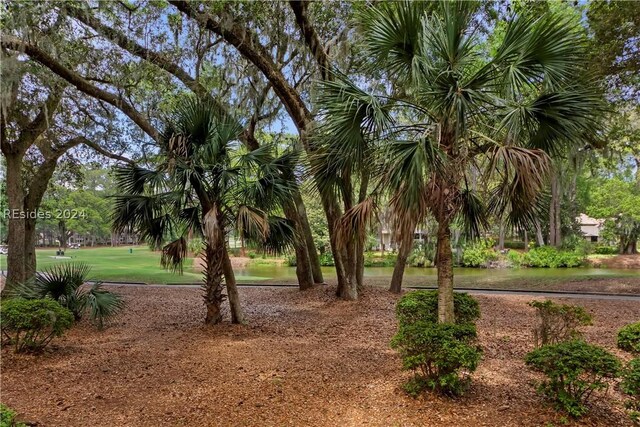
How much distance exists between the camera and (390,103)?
14.7ft

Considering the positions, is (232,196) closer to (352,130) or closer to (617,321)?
(352,130)

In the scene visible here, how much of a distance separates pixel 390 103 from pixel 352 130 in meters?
0.60

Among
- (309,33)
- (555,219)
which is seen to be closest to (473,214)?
(309,33)

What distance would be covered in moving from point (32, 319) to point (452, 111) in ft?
17.0

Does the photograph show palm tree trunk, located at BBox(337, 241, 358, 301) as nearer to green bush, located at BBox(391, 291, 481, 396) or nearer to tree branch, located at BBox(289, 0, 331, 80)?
tree branch, located at BBox(289, 0, 331, 80)

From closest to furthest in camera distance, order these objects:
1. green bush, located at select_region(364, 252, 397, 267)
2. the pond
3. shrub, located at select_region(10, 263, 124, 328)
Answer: shrub, located at select_region(10, 263, 124, 328) → the pond → green bush, located at select_region(364, 252, 397, 267)

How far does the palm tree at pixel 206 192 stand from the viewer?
19.0ft

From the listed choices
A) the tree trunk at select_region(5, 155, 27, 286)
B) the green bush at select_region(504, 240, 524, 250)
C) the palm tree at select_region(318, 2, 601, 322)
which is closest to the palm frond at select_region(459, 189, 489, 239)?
the palm tree at select_region(318, 2, 601, 322)

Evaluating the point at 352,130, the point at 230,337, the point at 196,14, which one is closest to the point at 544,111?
the point at 352,130

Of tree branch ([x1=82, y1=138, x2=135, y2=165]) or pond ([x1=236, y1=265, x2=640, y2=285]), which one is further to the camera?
pond ([x1=236, y1=265, x2=640, y2=285])

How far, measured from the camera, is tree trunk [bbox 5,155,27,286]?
8289 mm

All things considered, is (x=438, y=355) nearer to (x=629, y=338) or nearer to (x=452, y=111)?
(x=452, y=111)

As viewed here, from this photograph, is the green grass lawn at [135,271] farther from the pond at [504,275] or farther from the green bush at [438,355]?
the green bush at [438,355]

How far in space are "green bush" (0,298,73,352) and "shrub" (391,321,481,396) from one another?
392cm
